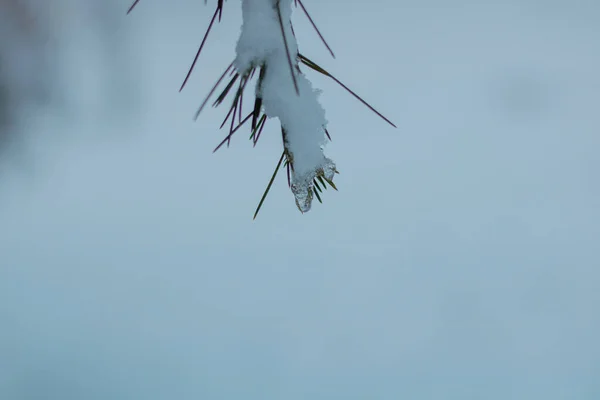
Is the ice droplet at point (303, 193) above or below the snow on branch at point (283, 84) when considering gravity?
below

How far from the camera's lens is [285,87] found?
1.23ft

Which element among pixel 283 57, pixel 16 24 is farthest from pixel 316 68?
pixel 16 24

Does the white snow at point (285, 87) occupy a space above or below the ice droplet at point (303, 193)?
above

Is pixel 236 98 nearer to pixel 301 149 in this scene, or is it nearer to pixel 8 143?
pixel 301 149

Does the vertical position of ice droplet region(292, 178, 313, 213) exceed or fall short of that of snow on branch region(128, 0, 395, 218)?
it falls short

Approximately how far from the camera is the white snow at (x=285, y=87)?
1.21 ft

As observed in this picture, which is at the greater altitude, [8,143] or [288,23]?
[8,143]

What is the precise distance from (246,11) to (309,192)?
15cm

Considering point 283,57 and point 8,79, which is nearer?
point 283,57

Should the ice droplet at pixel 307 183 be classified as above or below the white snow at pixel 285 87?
below

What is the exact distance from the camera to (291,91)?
37cm

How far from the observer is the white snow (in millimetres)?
369

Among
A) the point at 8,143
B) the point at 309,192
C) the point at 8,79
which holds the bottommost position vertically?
the point at 309,192

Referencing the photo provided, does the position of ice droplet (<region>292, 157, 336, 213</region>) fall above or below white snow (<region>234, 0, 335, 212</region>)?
below
